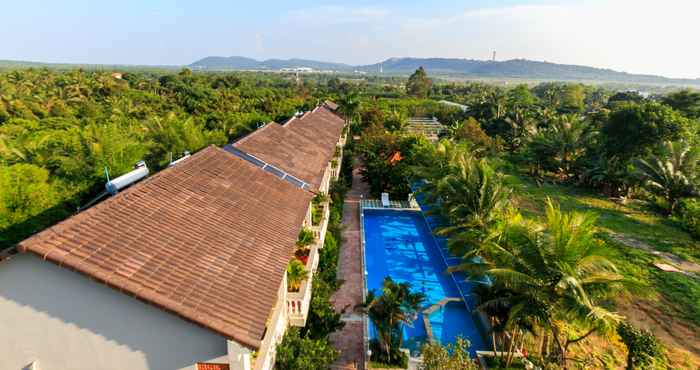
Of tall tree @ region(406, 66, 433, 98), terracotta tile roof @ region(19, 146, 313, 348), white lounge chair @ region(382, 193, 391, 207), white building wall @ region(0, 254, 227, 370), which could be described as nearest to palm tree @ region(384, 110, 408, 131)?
white lounge chair @ region(382, 193, 391, 207)

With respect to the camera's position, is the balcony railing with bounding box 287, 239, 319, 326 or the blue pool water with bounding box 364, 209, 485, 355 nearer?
the balcony railing with bounding box 287, 239, 319, 326

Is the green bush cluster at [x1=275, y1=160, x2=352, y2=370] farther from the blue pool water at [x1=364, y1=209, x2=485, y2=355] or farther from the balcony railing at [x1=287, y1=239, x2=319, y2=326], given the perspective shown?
the blue pool water at [x1=364, y1=209, x2=485, y2=355]

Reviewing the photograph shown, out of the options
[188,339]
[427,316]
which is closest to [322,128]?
[427,316]

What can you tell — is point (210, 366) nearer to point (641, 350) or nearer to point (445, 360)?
point (445, 360)

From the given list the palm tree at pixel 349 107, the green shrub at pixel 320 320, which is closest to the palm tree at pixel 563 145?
the palm tree at pixel 349 107

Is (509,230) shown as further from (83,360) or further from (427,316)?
(83,360)
